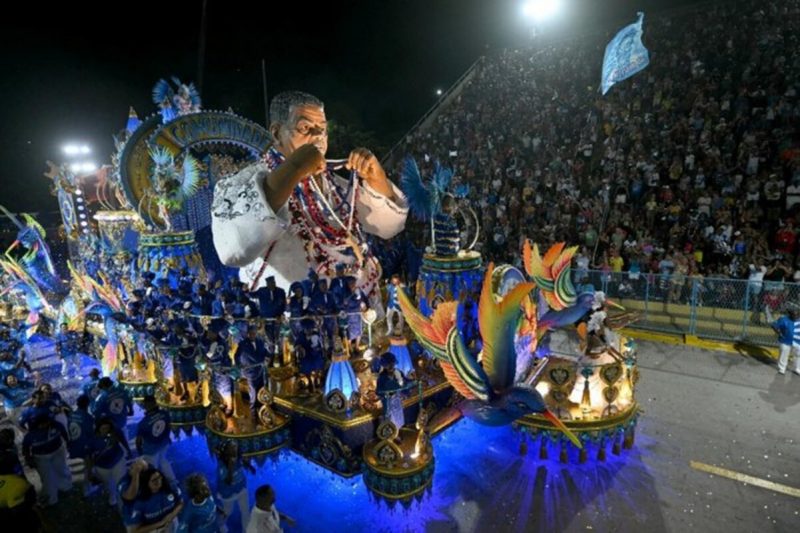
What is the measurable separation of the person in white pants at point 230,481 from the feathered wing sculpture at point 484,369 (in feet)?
6.28

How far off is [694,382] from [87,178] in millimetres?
15009

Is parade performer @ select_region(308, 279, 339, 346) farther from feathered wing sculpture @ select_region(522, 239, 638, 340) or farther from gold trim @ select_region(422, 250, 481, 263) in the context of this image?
feathered wing sculpture @ select_region(522, 239, 638, 340)

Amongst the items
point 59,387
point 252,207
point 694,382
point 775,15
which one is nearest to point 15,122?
point 59,387

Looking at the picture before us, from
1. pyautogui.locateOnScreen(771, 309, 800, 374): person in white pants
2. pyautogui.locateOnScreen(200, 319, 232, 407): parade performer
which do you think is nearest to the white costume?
pyautogui.locateOnScreen(200, 319, 232, 407): parade performer

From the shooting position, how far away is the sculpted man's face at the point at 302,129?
4.40 meters

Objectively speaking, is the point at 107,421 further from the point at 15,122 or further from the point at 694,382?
the point at 15,122

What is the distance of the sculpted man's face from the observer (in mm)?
4398

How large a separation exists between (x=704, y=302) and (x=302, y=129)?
8.88 m

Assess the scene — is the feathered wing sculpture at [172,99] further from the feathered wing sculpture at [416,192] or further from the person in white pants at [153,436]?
the person in white pants at [153,436]

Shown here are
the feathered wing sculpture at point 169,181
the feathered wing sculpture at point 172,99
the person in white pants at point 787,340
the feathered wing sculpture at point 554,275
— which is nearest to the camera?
the feathered wing sculpture at point 554,275

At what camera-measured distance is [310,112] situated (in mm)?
4406

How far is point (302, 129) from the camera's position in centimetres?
441

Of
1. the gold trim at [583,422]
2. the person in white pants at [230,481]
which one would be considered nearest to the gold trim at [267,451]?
the person in white pants at [230,481]

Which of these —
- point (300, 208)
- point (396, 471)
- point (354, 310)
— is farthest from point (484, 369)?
point (300, 208)
